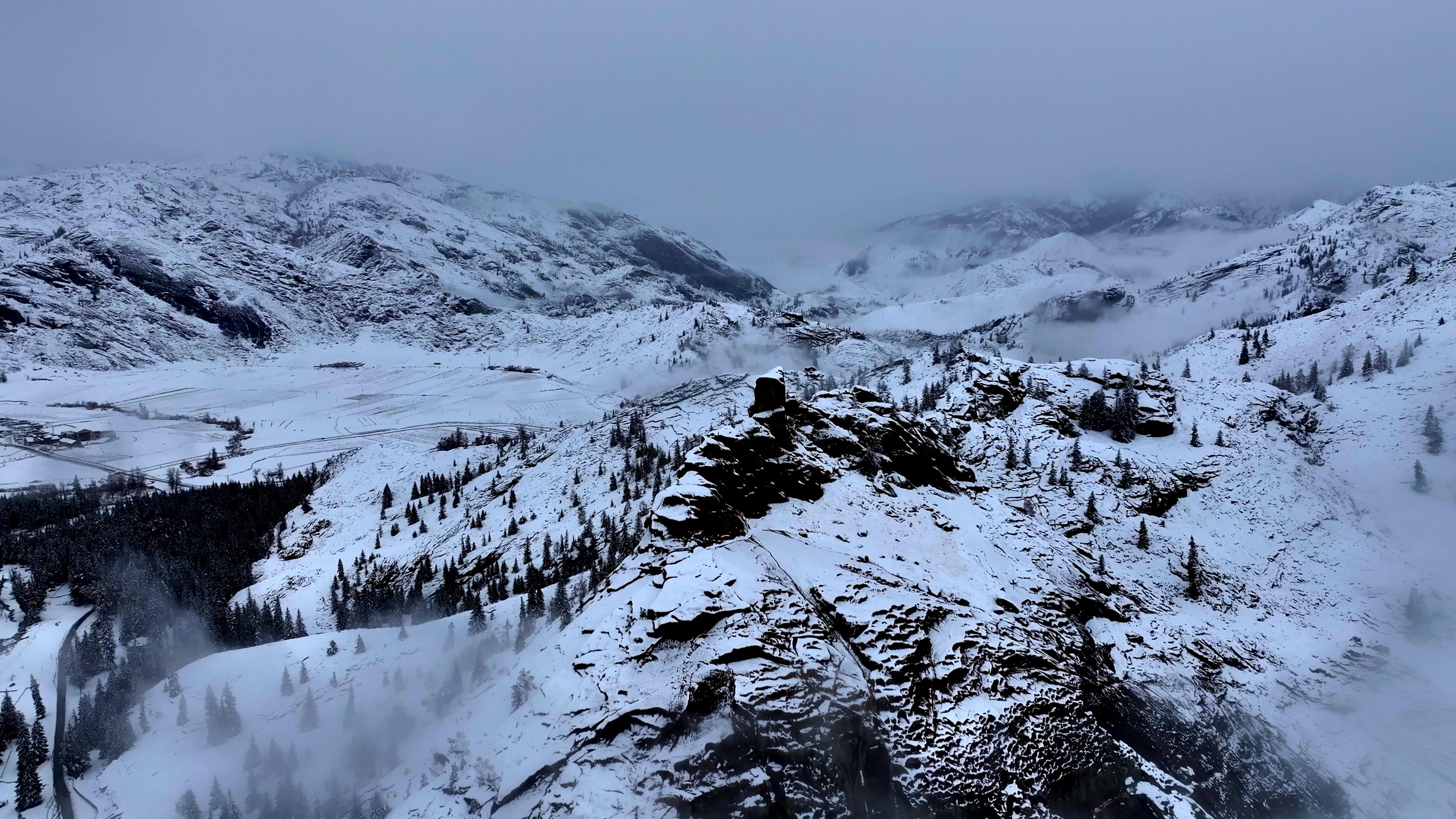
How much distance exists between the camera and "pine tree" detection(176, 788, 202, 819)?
174 feet

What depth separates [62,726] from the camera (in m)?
75.5

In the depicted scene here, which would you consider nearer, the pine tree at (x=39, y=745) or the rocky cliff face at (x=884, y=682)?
the rocky cliff face at (x=884, y=682)

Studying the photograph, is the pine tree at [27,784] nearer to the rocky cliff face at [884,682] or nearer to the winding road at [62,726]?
the winding road at [62,726]

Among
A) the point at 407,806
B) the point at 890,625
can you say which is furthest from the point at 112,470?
the point at 890,625

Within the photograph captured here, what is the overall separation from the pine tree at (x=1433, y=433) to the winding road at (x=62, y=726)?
13797 centimetres

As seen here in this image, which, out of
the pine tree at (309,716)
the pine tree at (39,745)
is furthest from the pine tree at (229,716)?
the pine tree at (39,745)

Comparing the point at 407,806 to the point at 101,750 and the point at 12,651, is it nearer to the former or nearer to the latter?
the point at 101,750

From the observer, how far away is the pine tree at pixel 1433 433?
195 feet

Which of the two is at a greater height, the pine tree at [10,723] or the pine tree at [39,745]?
the pine tree at [10,723]

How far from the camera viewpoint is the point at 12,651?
289 feet

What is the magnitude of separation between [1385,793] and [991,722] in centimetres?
2674

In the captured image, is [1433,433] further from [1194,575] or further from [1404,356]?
[1404,356]

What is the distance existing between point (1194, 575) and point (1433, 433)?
2988 centimetres

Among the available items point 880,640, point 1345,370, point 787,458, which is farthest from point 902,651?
point 1345,370
